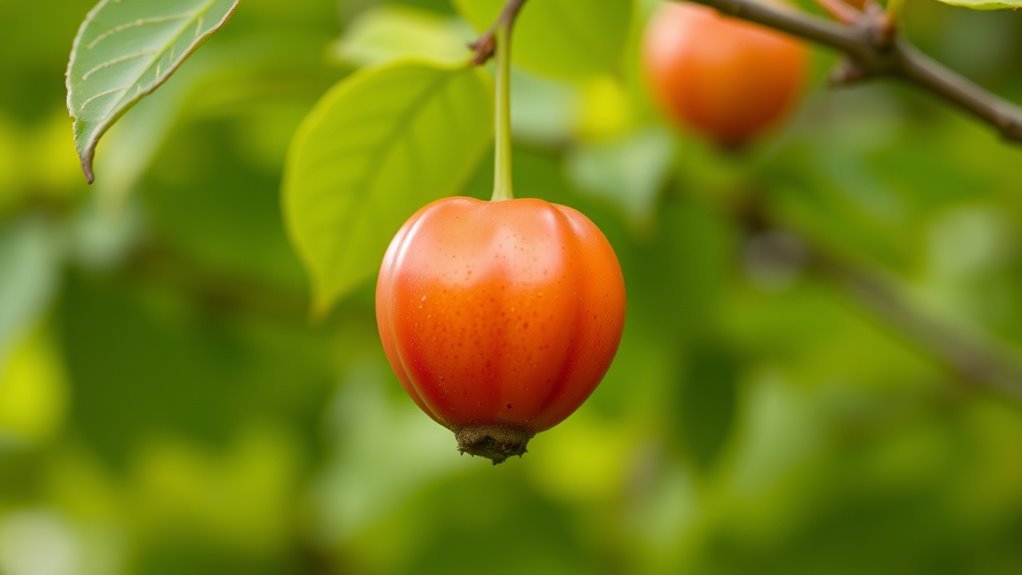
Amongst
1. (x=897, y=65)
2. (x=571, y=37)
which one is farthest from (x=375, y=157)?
(x=897, y=65)

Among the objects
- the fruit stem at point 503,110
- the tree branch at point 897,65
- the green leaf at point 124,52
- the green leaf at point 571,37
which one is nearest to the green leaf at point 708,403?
the green leaf at point 571,37

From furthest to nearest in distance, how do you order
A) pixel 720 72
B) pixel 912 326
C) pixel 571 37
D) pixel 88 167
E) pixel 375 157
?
pixel 912 326, pixel 720 72, pixel 571 37, pixel 375 157, pixel 88 167

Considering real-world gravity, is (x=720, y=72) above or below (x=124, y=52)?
below

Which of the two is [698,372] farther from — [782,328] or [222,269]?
[222,269]

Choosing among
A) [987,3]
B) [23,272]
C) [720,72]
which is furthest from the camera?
[23,272]

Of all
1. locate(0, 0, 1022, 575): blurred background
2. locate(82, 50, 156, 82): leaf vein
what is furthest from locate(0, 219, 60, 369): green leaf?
locate(82, 50, 156, 82): leaf vein

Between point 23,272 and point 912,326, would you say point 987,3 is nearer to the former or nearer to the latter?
point 912,326

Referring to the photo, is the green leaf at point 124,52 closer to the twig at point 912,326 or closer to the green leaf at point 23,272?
the green leaf at point 23,272
